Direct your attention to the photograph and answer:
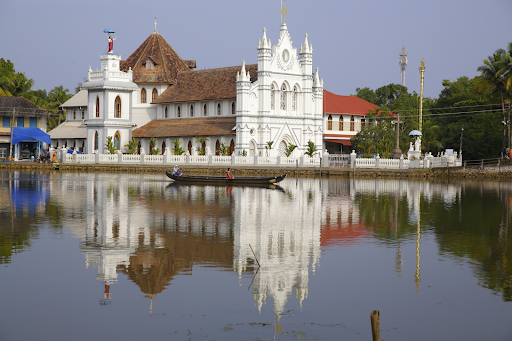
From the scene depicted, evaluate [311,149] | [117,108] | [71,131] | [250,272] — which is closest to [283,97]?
[311,149]

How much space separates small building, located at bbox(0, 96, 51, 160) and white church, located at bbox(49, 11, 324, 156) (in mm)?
3287

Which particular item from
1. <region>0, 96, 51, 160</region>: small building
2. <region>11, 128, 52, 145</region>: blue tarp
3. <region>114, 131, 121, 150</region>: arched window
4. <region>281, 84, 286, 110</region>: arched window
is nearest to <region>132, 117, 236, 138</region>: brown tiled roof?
<region>114, 131, 121, 150</region>: arched window

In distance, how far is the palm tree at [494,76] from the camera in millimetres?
57850

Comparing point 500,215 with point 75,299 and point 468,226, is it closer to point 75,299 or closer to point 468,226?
point 468,226

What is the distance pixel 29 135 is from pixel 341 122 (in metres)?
37.3

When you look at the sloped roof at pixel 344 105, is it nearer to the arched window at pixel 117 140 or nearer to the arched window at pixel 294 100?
the arched window at pixel 294 100

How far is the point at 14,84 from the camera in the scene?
84812 millimetres

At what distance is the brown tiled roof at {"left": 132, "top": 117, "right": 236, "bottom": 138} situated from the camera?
63.9 metres

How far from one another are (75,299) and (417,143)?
47.1 meters

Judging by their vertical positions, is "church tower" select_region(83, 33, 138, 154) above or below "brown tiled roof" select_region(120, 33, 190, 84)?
below

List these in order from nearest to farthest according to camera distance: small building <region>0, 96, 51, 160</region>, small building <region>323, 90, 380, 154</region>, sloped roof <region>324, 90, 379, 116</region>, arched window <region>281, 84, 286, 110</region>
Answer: arched window <region>281, 84, 286, 110</region> → small building <region>323, 90, 380, 154</region> → small building <region>0, 96, 51, 160</region> → sloped roof <region>324, 90, 379, 116</region>

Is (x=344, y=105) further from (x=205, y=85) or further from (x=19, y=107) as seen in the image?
(x=19, y=107)

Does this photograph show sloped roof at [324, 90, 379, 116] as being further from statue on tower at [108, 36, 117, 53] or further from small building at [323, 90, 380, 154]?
statue on tower at [108, 36, 117, 53]

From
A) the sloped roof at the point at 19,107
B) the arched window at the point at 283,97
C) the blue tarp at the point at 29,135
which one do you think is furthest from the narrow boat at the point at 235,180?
the sloped roof at the point at 19,107
